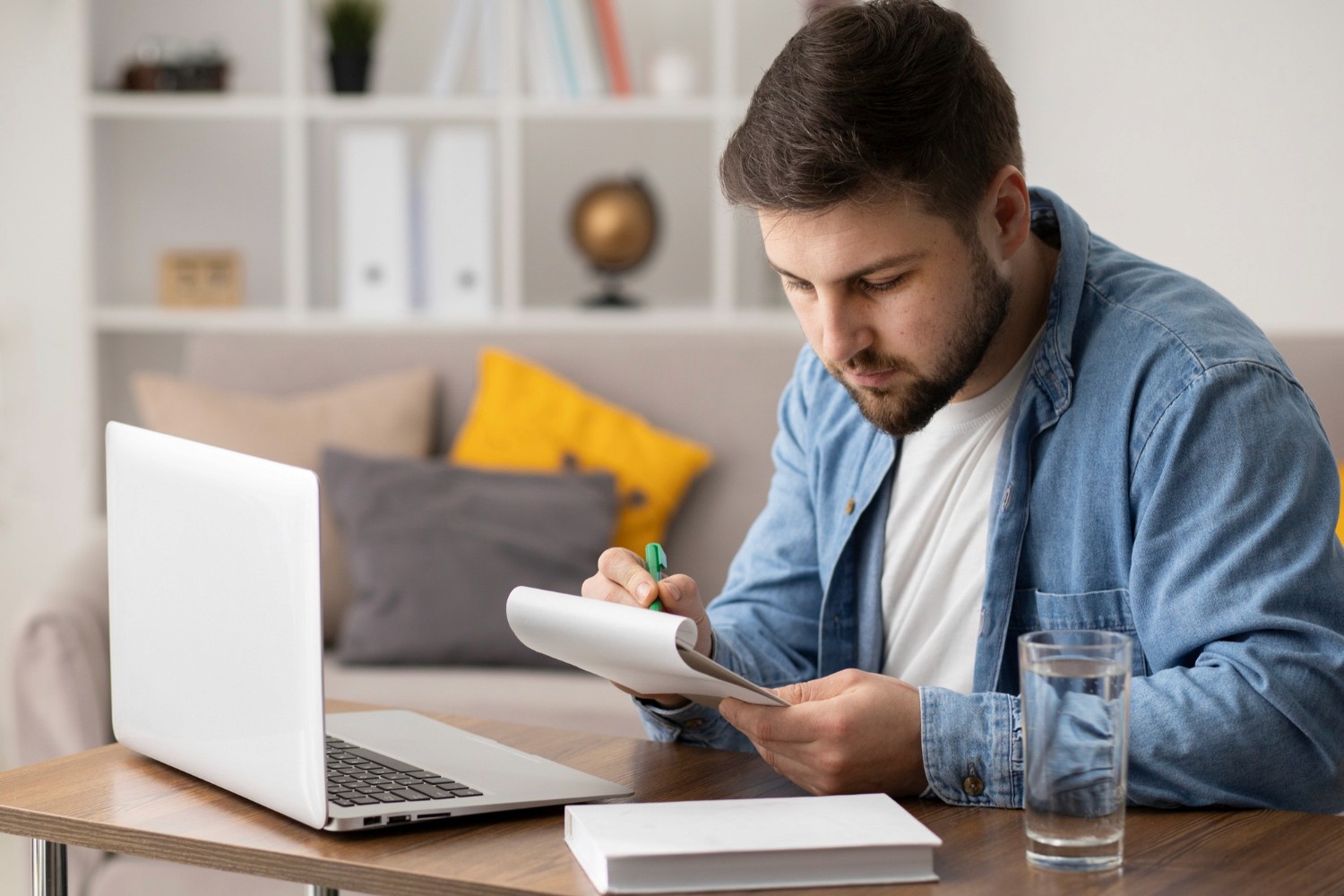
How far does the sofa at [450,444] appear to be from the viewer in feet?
6.89

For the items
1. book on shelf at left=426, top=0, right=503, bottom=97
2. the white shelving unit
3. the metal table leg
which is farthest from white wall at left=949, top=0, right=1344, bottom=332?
the metal table leg

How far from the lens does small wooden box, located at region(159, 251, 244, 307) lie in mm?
3414

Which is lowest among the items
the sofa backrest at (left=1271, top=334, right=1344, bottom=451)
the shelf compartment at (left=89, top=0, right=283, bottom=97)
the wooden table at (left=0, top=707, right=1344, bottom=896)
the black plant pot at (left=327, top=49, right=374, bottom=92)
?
the wooden table at (left=0, top=707, right=1344, bottom=896)

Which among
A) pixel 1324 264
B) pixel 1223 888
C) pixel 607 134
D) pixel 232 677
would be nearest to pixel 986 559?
pixel 1223 888

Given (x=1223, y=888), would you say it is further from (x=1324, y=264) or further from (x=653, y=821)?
(x=1324, y=264)

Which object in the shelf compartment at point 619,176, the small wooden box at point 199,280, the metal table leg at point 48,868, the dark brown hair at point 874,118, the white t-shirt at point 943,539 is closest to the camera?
the metal table leg at point 48,868

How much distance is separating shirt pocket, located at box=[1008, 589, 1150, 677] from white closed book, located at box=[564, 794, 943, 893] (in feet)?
1.34

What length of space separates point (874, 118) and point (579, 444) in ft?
4.56

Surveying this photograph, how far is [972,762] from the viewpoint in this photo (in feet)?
3.32

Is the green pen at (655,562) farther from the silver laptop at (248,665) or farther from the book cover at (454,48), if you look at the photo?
the book cover at (454,48)

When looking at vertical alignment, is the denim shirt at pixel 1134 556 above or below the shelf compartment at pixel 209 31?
below

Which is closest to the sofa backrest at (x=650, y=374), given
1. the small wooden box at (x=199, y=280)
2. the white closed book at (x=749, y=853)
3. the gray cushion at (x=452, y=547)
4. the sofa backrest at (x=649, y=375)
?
the sofa backrest at (x=649, y=375)

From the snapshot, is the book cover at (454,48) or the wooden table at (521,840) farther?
the book cover at (454,48)

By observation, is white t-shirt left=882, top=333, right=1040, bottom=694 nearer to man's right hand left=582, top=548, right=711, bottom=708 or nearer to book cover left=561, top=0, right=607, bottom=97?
man's right hand left=582, top=548, right=711, bottom=708
